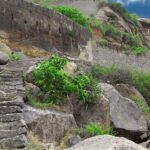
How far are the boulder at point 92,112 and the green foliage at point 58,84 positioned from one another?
0.17m

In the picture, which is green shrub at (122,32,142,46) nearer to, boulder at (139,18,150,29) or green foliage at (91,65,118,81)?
boulder at (139,18,150,29)

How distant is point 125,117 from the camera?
689 inches

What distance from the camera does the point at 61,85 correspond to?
47.0 ft

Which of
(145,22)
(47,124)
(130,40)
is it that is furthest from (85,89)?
(145,22)

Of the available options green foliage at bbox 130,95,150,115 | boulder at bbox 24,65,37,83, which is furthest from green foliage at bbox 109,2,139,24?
boulder at bbox 24,65,37,83

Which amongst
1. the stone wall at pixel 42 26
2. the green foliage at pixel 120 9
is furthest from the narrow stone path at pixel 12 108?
the green foliage at pixel 120 9

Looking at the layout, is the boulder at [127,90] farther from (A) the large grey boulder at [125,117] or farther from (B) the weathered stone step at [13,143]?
(B) the weathered stone step at [13,143]

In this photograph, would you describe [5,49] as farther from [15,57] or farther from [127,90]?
[127,90]

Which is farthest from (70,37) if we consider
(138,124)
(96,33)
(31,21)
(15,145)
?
(15,145)

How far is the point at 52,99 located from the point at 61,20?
A: 369 inches

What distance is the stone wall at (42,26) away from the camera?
65.2ft

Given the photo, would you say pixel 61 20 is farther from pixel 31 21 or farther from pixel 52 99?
pixel 52 99

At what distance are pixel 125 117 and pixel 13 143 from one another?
817cm

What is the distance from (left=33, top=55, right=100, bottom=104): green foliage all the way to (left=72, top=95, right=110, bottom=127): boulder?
0.17m
